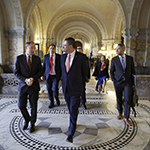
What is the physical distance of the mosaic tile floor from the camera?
242 cm

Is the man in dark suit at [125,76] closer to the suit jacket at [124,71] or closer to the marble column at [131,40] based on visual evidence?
the suit jacket at [124,71]

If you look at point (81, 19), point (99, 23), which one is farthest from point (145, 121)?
point (81, 19)

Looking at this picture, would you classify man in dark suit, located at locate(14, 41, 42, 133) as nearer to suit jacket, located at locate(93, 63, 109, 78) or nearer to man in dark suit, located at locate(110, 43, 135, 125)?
man in dark suit, located at locate(110, 43, 135, 125)

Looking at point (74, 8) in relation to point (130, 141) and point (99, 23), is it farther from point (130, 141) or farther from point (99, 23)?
point (130, 141)

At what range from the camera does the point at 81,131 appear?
288cm

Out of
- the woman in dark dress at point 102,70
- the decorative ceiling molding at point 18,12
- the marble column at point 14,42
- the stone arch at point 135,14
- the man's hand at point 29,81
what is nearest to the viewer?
the man's hand at point 29,81

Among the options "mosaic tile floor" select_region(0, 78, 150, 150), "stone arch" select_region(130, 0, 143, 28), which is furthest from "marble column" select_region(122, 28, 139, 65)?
"mosaic tile floor" select_region(0, 78, 150, 150)

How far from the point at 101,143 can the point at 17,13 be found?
6882 millimetres

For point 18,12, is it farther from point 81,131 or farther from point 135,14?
point 81,131

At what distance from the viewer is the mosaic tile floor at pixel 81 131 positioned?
7.94ft

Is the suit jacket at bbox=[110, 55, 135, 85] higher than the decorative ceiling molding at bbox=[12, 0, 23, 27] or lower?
lower

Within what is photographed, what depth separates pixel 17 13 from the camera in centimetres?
704

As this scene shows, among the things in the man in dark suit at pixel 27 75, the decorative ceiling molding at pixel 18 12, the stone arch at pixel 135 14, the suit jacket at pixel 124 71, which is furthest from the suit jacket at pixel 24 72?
the stone arch at pixel 135 14

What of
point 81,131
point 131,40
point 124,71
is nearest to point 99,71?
point 124,71
